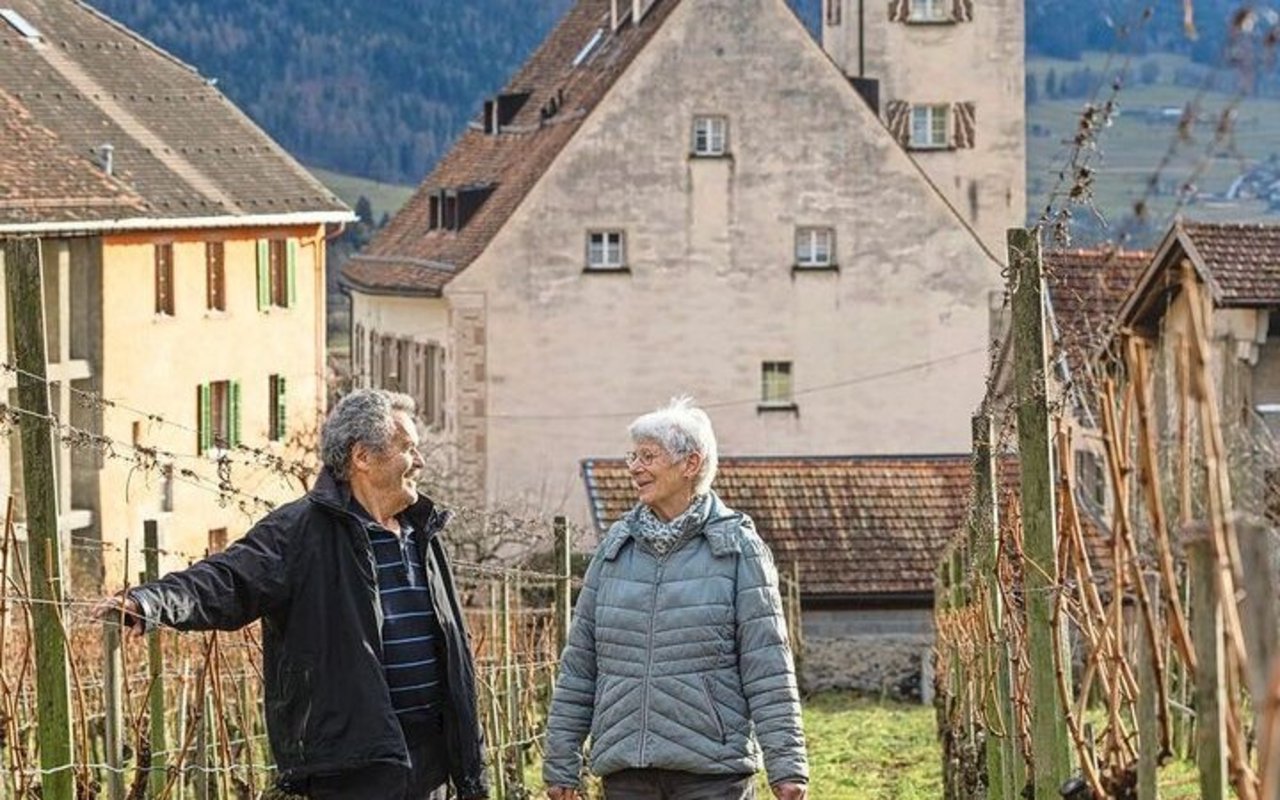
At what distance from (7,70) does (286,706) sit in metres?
38.3

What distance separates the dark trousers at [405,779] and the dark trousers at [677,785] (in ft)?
2.16

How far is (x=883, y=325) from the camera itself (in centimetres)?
5412

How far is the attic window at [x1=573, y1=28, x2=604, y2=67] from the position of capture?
195 feet

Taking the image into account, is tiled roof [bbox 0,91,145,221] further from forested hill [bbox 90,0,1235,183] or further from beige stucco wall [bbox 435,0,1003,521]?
forested hill [bbox 90,0,1235,183]

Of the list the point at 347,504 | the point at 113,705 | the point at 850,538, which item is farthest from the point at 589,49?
Result: the point at 347,504

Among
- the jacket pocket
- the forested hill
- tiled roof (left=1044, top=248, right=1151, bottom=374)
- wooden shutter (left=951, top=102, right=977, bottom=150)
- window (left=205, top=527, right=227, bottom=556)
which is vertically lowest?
window (left=205, top=527, right=227, bottom=556)

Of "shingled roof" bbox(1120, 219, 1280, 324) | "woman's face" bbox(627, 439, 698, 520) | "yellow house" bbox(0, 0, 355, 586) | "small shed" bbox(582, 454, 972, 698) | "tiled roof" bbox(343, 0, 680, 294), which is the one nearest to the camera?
"woman's face" bbox(627, 439, 698, 520)

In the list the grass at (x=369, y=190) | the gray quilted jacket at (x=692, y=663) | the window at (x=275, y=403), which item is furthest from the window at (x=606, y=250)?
the grass at (x=369, y=190)

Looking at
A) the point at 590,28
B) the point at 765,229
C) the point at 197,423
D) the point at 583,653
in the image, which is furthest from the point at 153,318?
the point at 583,653

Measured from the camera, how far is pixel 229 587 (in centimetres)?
811

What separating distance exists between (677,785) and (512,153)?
49988 mm

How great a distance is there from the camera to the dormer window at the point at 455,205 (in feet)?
184

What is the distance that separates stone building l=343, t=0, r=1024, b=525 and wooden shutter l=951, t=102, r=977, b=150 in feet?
20.3

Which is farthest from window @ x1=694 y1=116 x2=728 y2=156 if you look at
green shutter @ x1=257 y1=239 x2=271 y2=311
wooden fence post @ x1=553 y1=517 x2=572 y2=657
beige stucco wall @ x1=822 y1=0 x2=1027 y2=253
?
wooden fence post @ x1=553 y1=517 x2=572 y2=657
